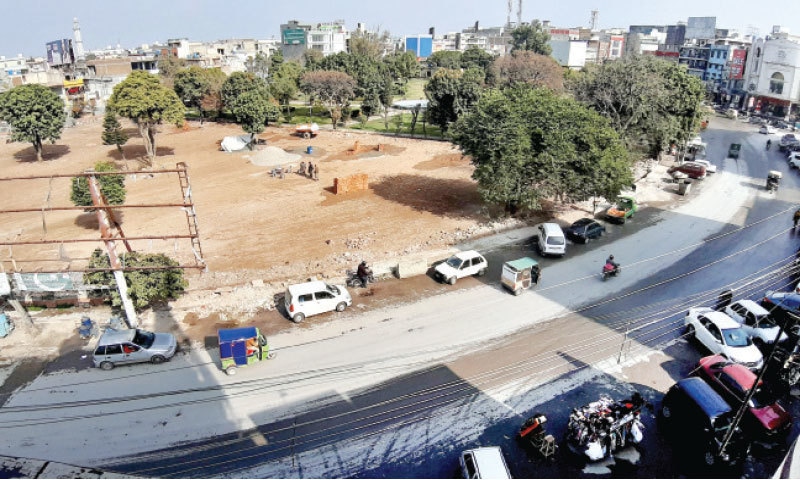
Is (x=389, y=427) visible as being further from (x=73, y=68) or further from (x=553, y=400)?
(x=73, y=68)

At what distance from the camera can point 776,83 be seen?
71625mm

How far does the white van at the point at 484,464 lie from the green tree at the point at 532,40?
109808 millimetres

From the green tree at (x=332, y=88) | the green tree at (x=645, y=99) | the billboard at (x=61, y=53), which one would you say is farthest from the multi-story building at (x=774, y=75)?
the billboard at (x=61, y=53)

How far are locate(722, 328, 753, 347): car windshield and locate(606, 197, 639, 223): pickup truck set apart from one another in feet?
44.3

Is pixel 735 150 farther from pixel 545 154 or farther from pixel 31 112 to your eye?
pixel 31 112

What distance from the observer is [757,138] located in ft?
192

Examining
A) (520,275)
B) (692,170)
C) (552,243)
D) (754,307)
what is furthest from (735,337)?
(692,170)

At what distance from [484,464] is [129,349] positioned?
12.9 meters

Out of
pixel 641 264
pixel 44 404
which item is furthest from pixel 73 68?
pixel 641 264

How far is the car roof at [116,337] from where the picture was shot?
57.3ft

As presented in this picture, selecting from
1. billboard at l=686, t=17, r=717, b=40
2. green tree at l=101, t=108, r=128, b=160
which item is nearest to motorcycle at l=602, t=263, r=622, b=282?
green tree at l=101, t=108, r=128, b=160

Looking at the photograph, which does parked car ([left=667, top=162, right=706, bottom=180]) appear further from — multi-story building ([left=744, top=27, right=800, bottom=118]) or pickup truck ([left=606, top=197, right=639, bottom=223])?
multi-story building ([left=744, top=27, right=800, bottom=118])

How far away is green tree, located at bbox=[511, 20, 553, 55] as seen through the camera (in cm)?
10964

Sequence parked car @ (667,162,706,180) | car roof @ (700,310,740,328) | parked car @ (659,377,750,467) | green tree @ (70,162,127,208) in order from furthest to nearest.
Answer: parked car @ (667,162,706,180) < green tree @ (70,162,127,208) < car roof @ (700,310,740,328) < parked car @ (659,377,750,467)
